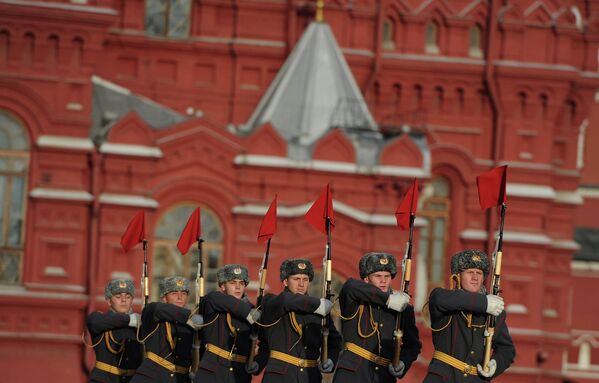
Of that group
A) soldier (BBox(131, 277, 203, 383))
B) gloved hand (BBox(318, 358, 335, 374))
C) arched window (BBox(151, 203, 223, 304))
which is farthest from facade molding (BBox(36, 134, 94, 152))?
gloved hand (BBox(318, 358, 335, 374))

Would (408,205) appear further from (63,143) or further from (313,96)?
(313,96)

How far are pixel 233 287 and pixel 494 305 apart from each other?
3.20 metres

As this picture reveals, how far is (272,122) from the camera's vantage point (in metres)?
29.7

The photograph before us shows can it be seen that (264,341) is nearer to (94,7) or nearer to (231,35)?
(94,7)

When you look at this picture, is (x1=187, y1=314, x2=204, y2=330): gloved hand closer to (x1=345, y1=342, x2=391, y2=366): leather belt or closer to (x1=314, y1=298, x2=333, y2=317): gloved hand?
(x1=314, y1=298, x2=333, y2=317): gloved hand

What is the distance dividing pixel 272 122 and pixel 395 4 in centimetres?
359

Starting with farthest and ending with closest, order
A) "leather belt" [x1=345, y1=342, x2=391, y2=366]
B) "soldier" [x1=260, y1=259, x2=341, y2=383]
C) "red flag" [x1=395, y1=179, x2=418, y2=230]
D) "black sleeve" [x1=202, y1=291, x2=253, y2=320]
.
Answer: "black sleeve" [x1=202, y1=291, x2=253, y2=320] → "red flag" [x1=395, y1=179, x2=418, y2=230] → "soldier" [x1=260, y1=259, x2=341, y2=383] → "leather belt" [x1=345, y1=342, x2=391, y2=366]

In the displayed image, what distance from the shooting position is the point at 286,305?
15992 mm

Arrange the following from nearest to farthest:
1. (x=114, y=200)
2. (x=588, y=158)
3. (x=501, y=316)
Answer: (x=501, y=316) → (x=114, y=200) → (x=588, y=158)

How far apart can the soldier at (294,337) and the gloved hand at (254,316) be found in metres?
0.19

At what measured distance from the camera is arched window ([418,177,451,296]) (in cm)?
3141

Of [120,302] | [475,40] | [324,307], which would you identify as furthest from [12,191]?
[324,307]

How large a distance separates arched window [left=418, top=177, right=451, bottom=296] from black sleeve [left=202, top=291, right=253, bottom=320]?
48.6ft

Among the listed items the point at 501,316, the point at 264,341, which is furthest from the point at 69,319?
the point at 501,316
